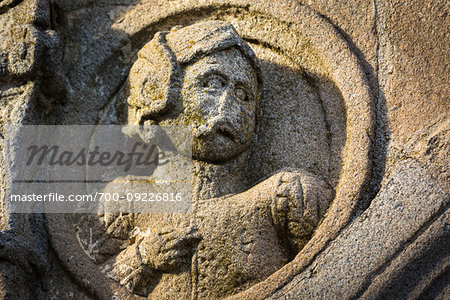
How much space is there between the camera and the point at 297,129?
11.9 ft

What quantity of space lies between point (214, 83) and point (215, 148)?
0.32 metres

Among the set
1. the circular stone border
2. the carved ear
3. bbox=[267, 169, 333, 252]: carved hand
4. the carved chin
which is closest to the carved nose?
the carved chin

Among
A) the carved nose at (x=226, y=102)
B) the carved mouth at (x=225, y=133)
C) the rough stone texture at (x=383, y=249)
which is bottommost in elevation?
the rough stone texture at (x=383, y=249)

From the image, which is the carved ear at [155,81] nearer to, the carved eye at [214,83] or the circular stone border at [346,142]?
the carved eye at [214,83]

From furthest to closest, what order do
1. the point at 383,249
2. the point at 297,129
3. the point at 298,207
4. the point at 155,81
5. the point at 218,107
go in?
the point at 297,129, the point at 155,81, the point at 218,107, the point at 298,207, the point at 383,249

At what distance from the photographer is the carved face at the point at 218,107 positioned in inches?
134

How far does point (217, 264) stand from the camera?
3281 millimetres

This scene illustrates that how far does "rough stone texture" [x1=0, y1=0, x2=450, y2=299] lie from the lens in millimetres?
3141

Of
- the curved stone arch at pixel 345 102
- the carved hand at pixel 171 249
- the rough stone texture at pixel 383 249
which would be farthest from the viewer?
the carved hand at pixel 171 249

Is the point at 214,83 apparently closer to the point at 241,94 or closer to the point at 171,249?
the point at 241,94

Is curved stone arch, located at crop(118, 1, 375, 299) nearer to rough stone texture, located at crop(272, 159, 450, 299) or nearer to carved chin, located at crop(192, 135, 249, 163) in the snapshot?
rough stone texture, located at crop(272, 159, 450, 299)

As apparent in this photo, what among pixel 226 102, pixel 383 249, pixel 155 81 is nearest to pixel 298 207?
pixel 383 249

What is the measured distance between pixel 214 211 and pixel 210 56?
30.4 inches

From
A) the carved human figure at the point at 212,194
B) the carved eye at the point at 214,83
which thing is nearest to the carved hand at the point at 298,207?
the carved human figure at the point at 212,194
